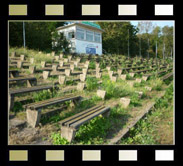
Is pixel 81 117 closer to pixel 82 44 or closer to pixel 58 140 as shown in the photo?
pixel 58 140

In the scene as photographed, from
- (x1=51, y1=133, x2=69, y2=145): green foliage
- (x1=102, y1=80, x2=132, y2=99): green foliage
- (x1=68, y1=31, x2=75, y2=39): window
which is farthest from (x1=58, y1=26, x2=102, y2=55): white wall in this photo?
(x1=51, y1=133, x2=69, y2=145): green foliage

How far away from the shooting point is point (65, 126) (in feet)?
8.71

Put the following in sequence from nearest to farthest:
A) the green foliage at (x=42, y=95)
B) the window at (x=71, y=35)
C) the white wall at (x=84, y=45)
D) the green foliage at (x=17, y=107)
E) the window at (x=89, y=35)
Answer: the green foliage at (x=17, y=107), the green foliage at (x=42, y=95), the white wall at (x=84, y=45), the window at (x=71, y=35), the window at (x=89, y=35)

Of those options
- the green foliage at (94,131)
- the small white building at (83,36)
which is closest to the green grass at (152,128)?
the green foliage at (94,131)

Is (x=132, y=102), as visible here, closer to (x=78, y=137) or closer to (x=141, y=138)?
(x=141, y=138)

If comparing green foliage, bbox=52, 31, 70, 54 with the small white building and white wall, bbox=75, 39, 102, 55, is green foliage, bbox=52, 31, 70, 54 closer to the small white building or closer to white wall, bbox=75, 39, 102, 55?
the small white building

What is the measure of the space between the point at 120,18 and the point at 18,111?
2558 mm

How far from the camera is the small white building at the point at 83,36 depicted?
16.4 m

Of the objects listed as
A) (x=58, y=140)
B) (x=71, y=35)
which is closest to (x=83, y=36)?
(x=71, y=35)

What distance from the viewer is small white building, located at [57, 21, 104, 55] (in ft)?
53.7

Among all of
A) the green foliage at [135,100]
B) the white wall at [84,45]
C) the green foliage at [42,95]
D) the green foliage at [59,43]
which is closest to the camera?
the green foliage at [42,95]

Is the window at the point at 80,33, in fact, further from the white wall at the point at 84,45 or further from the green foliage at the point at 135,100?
the green foliage at the point at 135,100

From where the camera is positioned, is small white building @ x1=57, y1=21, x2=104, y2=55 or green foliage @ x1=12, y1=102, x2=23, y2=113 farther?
small white building @ x1=57, y1=21, x2=104, y2=55

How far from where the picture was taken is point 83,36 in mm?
17359
